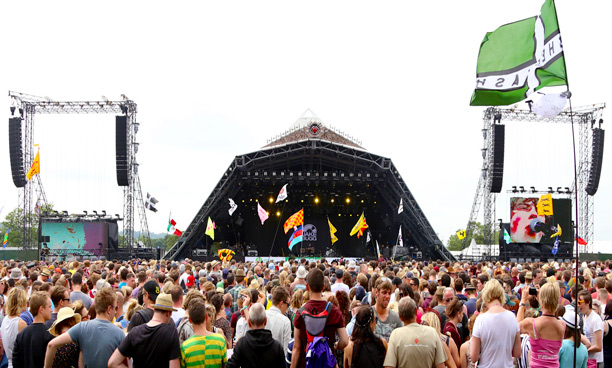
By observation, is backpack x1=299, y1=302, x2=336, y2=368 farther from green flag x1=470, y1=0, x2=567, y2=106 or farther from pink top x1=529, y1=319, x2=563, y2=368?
green flag x1=470, y1=0, x2=567, y2=106

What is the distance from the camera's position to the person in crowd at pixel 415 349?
15.3 ft

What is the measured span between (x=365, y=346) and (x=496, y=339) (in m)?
1.27

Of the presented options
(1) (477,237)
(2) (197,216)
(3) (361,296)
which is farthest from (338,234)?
(1) (477,237)

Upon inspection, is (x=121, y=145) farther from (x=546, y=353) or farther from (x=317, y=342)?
(x=546, y=353)

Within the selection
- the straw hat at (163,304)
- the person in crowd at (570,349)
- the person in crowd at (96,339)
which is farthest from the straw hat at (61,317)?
the person in crowd at (570,349)

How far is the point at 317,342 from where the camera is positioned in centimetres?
486

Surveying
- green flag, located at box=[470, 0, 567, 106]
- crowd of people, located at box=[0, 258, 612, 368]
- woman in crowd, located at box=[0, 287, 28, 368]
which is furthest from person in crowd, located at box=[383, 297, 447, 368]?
woman in crowd, located at box=[0, 287, 28, 368]

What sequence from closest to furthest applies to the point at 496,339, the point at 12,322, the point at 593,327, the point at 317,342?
the point at 317,342
the point at 496,339
the point at 12,322
the point at 593,327

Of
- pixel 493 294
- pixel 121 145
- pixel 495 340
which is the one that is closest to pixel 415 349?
pixel 495 340

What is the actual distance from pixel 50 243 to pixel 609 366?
32.0 m

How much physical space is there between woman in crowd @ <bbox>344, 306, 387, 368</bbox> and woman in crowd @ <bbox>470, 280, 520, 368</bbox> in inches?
38.5

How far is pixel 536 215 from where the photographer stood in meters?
34.0

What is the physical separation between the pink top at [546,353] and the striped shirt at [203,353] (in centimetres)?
298

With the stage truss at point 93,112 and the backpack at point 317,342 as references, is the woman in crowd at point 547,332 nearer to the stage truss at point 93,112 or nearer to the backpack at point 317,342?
the backpack at point 317,342
